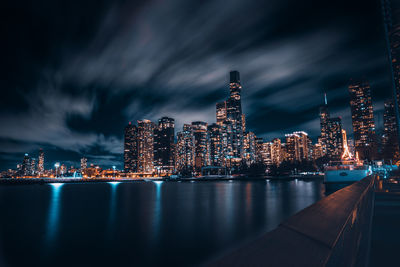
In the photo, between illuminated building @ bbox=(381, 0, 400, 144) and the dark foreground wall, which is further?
illuminated building @ bbox=(381, 0, 400, 144)

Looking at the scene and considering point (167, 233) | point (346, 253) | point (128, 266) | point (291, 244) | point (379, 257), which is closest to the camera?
point (291, 244)

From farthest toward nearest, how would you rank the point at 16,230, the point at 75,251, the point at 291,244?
the point at 16,230
the point at 75,251
the point at 291,244

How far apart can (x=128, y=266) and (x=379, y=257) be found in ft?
37.7

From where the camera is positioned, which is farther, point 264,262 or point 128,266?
point 128,266

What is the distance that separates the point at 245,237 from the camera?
63.8ft

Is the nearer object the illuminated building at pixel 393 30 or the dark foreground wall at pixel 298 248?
the dark foreground wall at pixel 298 248

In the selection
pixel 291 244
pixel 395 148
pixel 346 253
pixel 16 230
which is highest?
pixel 395 148

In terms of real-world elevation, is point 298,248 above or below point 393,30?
below

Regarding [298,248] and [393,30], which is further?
[393,30]

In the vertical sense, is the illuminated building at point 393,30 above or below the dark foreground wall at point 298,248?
above

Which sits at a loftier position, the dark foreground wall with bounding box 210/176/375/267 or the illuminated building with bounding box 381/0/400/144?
the illuminated building with bounding box 381/0/400/144

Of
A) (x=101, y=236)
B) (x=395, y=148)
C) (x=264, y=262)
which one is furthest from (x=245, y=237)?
(x=395, y=148)

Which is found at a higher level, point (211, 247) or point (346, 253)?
point (346, 253)

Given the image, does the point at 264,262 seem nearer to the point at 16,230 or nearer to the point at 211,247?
the point at 211,247
